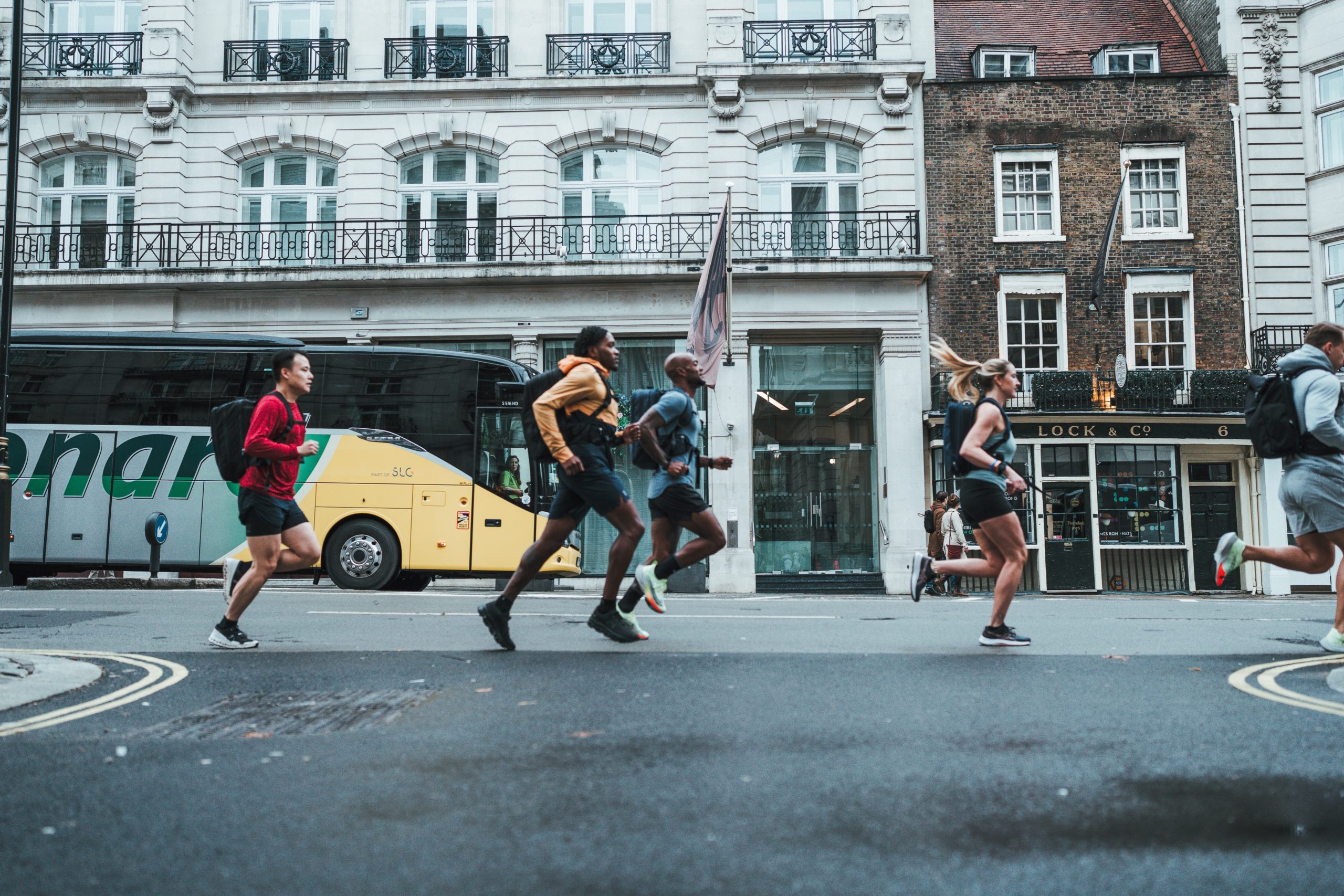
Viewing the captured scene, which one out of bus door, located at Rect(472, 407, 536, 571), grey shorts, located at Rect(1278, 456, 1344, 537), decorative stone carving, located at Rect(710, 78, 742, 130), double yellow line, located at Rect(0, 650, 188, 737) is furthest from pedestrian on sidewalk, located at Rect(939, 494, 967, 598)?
double yellow line, located at Rect(0, 650, 188, 737)

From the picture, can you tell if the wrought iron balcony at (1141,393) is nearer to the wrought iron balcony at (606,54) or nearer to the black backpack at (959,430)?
the wrought iron balcony at (606,54)

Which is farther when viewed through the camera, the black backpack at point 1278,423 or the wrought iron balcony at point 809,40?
the wrought iron balcony at point 809,40

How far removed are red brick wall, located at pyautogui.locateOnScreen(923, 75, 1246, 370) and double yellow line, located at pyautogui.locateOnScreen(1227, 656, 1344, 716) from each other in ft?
53.8

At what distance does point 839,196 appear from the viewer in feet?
76.8

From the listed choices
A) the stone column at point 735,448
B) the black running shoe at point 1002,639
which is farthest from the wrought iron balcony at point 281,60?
the black running shoe at point 1002,639

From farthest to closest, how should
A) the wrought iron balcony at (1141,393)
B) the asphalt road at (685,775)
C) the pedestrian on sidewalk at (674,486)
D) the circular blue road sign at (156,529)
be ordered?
1. the wrought iron balcony at (1141,393)
2. the circular blue road sign at (156,529)
3. the pedestrian on sidewalk at (674,486)
4. the asphalt road at (685,775)

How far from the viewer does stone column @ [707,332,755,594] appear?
72.5 ft

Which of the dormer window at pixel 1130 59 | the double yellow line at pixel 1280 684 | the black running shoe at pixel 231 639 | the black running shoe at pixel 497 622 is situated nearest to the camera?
the double yellow line at pixel 1280 684

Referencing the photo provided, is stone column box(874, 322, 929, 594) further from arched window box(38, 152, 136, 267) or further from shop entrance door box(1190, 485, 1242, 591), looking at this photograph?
arched window box(38, 152, 136, 267)

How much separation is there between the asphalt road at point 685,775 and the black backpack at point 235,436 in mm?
1103

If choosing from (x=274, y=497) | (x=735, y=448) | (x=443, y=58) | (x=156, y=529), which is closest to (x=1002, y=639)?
(x=274, y=497)

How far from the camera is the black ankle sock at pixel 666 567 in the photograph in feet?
23.7

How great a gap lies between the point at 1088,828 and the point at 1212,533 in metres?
21.8

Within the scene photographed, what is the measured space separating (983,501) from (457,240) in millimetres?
17870
